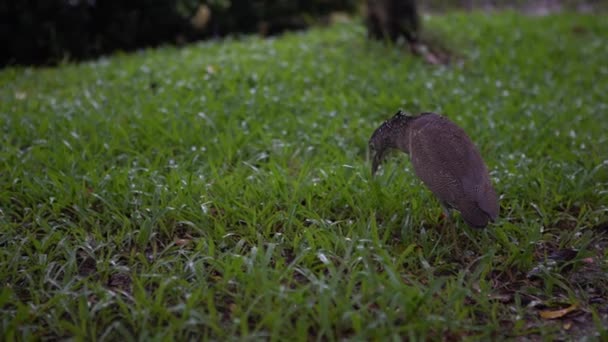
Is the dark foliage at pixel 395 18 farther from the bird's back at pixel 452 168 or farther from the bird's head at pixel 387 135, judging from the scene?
the bird's back at pixel 452 168

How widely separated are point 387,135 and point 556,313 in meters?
1.35

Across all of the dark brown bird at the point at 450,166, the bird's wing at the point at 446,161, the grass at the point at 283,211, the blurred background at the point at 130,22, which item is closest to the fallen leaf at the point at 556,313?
the grass at the point at 283,211

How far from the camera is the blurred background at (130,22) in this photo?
6898 mm

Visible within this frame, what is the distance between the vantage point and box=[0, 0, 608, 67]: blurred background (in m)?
6.90

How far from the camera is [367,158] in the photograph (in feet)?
13.5

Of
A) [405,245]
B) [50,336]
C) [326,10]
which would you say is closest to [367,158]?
[405,245]

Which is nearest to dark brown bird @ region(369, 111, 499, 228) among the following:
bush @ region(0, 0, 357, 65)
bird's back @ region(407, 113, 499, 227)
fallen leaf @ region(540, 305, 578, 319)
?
bird's back @ region(407, 113, 499, 227)

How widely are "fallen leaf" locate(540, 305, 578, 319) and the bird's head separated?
1.20m

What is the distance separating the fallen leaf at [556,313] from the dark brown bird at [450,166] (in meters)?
0.46

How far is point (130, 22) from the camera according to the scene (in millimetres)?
7570

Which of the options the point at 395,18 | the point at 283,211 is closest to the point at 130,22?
the point at 395,18

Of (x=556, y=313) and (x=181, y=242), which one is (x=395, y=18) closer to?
(x=181, y=242)

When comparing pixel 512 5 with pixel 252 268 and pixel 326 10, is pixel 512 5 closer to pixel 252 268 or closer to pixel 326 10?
pixel 326 10

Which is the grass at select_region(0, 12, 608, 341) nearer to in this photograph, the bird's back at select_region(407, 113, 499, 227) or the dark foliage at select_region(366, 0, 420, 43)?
the bird's back at select_region(407, 113, 499, 227)
